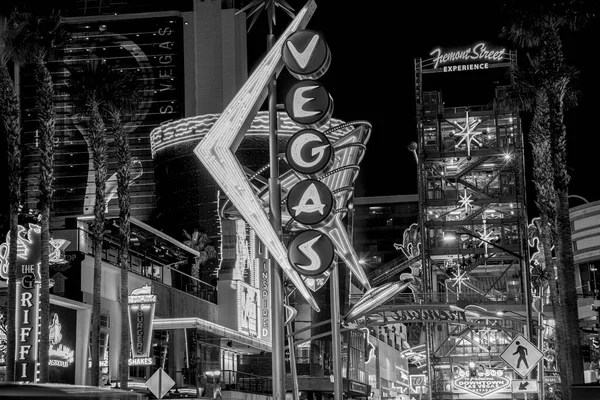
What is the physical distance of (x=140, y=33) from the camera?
458 ft

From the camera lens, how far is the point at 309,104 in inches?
898

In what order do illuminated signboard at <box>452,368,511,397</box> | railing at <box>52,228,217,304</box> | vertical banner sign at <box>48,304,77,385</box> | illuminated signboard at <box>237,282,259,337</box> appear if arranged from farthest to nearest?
illuminated signboard at <box>237,282,259,337</box>
illuminated signboard at <box>452,368,511,397</box>
railing at <box>52,228,217,304</box>
vertical banner sign at <box>48,304,77,385</box>

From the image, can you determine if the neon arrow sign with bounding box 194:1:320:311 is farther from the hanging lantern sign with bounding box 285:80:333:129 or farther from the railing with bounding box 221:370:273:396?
the railing with bounding box 221:370:273:396

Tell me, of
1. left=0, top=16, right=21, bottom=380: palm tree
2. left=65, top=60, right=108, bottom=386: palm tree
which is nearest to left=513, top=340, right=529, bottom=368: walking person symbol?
left=0, top=16, right=21, bottom=380: palm tree

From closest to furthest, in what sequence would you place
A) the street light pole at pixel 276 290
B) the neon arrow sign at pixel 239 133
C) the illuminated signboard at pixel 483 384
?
the street light pole at pixel 276 290 < the neon arrow sign at pixel 239 133 < the illuminated signboard at pixel 483 384

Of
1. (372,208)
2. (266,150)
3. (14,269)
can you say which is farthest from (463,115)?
(372,208)

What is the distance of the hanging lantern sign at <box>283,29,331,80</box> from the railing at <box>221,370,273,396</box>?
31.3 metres

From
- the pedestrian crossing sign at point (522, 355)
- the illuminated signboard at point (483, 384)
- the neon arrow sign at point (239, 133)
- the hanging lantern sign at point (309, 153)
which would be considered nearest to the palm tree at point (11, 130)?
the neon arrow sign at point (239, 133)

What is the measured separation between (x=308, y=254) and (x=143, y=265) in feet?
102

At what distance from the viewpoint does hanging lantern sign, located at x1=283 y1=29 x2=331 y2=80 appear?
75.3 feet

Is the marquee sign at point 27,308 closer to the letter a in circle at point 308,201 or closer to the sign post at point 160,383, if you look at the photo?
the sign post at point 160,383

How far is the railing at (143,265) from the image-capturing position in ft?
135

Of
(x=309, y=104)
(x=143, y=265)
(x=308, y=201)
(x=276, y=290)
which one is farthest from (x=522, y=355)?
(x=143, y=265)

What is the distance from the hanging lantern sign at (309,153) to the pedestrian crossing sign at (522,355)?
7711mm
